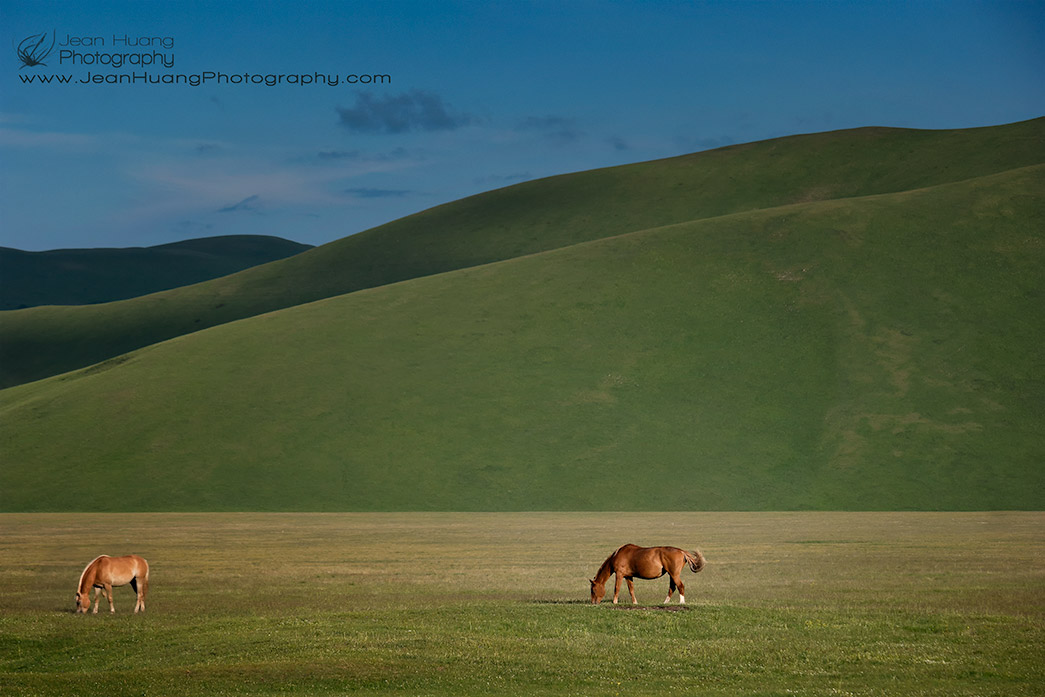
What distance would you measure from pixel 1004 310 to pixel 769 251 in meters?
31.5

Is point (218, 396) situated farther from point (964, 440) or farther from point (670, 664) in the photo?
point (670, 664)

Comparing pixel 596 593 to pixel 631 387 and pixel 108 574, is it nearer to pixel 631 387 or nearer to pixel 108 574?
pixel 108 574

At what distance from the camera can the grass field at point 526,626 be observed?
21.2 meters

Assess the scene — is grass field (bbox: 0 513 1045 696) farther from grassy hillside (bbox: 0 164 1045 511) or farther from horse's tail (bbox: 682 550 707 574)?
grassy hillside (bbox: 0 164 1045 511)

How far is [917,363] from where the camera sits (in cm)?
11969

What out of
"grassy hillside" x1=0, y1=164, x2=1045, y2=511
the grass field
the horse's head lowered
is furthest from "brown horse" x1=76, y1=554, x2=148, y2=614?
"grassy hillside" x1=0, y1=164, x2=1045, y2=511

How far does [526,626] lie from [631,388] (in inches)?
3725

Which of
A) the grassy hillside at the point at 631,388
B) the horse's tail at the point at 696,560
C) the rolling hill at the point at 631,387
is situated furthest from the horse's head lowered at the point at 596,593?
the rolling hill at the point at 631,387

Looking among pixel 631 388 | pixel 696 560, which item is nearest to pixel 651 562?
pixel 696 560

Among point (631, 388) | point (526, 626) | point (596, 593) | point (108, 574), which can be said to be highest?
point (631, 388)

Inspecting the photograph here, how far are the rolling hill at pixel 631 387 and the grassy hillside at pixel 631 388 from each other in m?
0.34

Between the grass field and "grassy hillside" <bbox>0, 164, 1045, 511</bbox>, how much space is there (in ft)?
161

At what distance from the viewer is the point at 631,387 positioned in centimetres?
12012

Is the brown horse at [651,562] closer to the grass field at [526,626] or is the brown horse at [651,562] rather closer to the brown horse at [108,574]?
the grass field at [526,626]
